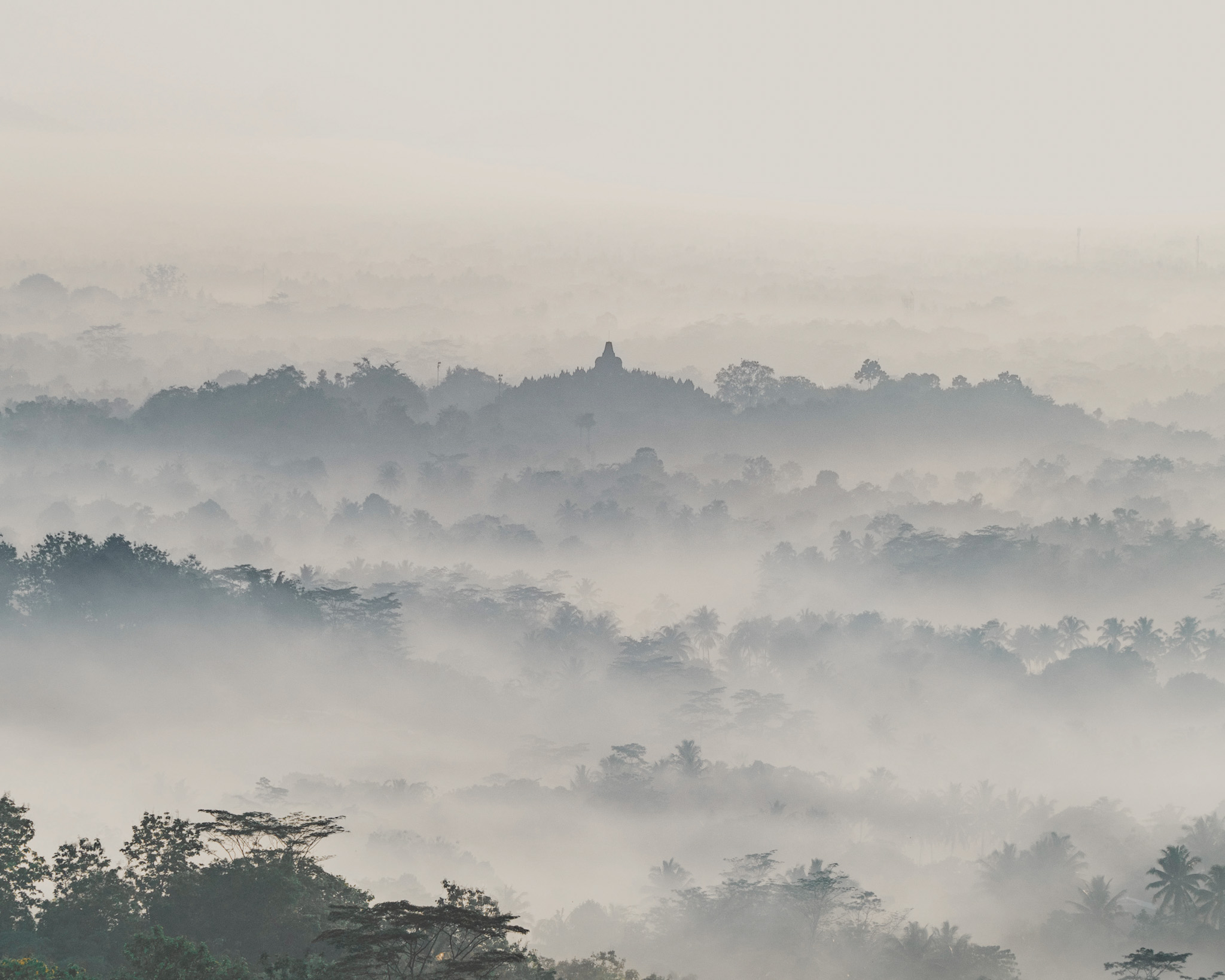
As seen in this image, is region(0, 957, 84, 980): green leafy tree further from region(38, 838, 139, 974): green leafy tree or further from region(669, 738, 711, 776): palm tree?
region(669, 738, 711, 776): palm tree

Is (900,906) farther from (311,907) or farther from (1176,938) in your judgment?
(311,907)

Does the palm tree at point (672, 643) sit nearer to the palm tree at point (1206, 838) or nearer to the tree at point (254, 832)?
the palm tree at point (1206, 838)

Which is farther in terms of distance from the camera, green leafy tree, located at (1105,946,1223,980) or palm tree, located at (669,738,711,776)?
palm tree, located at (669,738,711,776)

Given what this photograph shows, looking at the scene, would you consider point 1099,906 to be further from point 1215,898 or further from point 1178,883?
point 1215,898

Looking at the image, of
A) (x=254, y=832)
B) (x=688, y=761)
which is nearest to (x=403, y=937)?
(x=254, y=832)

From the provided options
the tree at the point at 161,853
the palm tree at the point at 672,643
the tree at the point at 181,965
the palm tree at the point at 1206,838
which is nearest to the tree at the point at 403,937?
the tree at the point at 181,965

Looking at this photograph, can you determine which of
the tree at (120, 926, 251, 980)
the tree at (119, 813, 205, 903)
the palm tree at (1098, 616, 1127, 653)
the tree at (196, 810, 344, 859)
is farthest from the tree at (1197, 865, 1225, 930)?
the palm tree at (1098, 616, 1127, 653)

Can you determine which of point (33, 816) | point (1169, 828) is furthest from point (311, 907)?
point (1169, 828)
